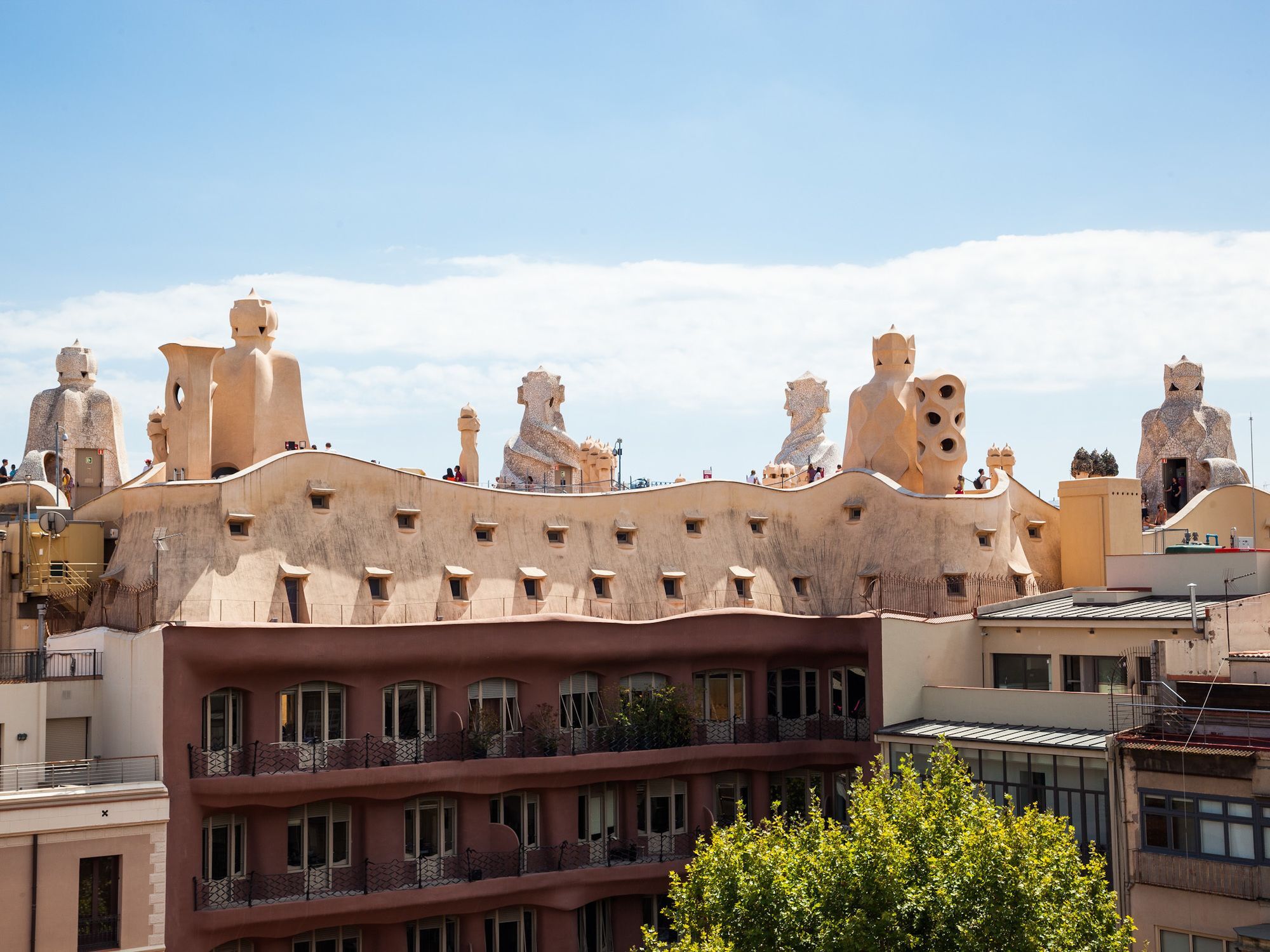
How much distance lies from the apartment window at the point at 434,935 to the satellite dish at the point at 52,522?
45.9 ft

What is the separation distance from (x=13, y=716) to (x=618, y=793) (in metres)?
16.0

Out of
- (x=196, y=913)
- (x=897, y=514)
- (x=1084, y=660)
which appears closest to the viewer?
(x=196, y=913)

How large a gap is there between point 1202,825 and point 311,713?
21.1m

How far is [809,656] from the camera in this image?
4359 centimetres

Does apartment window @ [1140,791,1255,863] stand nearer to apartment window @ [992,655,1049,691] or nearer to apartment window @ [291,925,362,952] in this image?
apartment window @ [992,655,1049,691]

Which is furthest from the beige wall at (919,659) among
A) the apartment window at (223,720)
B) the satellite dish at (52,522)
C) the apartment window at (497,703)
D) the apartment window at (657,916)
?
the satellite dish at (52,522)

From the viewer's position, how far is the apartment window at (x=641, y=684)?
4131 cm

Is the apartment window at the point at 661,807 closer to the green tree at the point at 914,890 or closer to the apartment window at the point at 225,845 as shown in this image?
the apartment window at the point at 225,845

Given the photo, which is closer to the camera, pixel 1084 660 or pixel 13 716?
pixel 13 716

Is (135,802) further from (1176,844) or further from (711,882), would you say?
(1176,844)

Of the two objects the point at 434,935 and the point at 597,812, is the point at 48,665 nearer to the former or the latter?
the point at 434,935

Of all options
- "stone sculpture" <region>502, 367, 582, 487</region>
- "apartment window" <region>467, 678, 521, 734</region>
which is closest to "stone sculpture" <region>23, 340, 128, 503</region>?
"stone sculpture" <region>502, 367, 582, 487</region>

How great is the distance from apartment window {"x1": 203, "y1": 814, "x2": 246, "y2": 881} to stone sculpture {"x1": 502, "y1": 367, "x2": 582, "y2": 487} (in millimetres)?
24213

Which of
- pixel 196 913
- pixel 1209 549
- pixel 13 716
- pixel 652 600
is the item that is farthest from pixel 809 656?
pixel 13 716
